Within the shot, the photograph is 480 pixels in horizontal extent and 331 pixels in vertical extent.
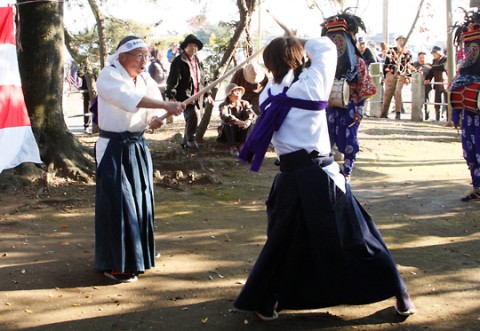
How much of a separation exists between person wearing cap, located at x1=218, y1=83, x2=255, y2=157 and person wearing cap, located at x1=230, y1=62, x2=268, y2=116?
0.76 feet

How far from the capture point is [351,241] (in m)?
4.43

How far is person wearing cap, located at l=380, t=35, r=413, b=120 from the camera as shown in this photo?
19234 millimetres

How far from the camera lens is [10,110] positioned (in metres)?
6.78

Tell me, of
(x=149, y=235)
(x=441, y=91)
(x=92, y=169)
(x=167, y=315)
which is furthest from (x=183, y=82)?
(x=441, y=91)

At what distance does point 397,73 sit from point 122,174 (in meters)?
15.0

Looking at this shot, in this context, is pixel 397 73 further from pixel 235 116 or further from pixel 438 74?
pixel 235 116

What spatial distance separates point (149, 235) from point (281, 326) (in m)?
1.46

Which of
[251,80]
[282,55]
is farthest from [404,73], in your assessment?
[282,55]

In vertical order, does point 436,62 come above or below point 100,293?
above

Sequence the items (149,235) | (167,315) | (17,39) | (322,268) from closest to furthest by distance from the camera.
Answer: (322,268) < (167,315) < (149,235) < (17,39)

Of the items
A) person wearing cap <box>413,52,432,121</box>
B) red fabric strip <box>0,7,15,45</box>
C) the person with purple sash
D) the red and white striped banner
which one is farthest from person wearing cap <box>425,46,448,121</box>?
the person with purple sash

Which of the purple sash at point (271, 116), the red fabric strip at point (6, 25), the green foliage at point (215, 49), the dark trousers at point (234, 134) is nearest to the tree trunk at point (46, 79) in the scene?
the red fabric strip at point (6, 25)

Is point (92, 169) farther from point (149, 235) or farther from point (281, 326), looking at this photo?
point (281, 326)

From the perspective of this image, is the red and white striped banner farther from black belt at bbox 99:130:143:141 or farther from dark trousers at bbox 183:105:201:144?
dark trousers at bbox 183:105:201:144
